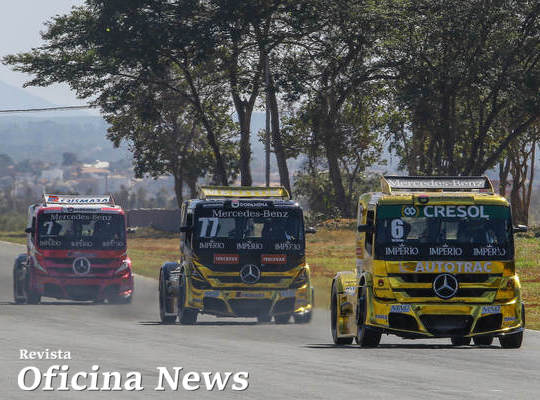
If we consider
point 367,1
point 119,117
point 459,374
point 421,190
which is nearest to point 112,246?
point 421,190

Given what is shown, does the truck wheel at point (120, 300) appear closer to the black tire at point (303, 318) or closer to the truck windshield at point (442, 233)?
the black tire at point (303, 318)

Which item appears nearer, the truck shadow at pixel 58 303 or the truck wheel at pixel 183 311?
the truck wheel at pixel 183 311

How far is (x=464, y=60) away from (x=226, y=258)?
32.1 meters

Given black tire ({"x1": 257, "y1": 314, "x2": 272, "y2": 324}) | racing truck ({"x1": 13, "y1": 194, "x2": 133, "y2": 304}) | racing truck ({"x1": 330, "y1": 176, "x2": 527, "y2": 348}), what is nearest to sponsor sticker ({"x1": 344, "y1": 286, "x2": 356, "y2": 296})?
racing truck ({"x1": 330, "y1": 176, "x2": 527, "y2": 348})

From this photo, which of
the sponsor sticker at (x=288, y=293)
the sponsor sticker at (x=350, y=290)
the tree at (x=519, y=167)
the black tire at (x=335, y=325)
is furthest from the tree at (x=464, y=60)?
the sponsor sticker at (x=350, y=290)

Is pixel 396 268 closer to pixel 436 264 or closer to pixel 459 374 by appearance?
pixel 436 264

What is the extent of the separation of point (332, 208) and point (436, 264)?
56520mm

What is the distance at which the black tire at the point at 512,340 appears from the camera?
18641 mm

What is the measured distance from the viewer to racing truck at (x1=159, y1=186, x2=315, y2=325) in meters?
23.8

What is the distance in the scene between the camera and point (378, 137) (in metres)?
83.6

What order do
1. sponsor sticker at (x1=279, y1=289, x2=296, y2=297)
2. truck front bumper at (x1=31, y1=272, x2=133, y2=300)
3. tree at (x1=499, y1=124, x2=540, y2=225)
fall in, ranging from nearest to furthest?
sponsor sticker at (x1=279, y1=289, x2=296, y2=297) → truck front bumper at (x1=31, y1=272, x2=133, y2=300) → tree at (x1=499, y1=124, x2=540, y2=225)

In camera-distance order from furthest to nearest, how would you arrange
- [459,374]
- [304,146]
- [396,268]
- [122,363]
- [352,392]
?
1. [304,146]
2. [396,268]
3. [122,363]
4. [459,374]
5. [352,392]

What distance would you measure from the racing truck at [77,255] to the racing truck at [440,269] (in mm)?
13389

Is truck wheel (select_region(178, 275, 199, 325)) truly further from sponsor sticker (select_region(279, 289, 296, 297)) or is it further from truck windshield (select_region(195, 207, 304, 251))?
sponsor sticker (select_region(279, 289, 296, 297))
